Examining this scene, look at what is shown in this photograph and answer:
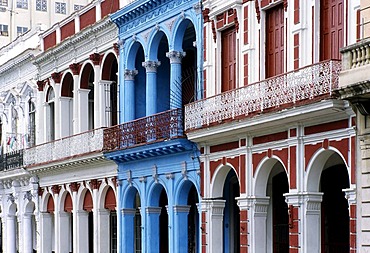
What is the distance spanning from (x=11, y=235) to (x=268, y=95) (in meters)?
18.8

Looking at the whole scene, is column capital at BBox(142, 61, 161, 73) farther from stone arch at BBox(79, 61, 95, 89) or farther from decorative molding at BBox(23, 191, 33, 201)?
decorative molding at BBox(23, 191, 33, 201)

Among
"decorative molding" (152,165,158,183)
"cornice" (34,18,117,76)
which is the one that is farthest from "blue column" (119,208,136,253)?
→ "cornice" (34,18,117,76)

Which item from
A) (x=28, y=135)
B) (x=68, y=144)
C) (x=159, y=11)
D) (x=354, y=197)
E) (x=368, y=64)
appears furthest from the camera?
(x=28, y=135)

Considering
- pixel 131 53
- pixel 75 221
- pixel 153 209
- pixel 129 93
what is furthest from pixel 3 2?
pixel 153 209

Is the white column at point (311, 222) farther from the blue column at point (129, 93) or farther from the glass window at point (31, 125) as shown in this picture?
the glass window at point (31, 125)

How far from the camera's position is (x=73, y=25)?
29734 millimetres

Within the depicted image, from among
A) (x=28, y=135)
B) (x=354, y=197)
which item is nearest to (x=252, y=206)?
(x=354, y=197)

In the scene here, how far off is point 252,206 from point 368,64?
5468mm

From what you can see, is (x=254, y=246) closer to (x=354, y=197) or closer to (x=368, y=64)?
(x=354, y=197)

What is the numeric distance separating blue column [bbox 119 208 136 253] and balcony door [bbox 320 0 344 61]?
9712 mm

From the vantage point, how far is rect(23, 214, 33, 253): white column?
1308 inches

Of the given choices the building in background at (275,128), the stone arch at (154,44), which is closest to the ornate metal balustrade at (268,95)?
the building in background at (275,128)

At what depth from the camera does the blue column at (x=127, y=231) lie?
25969mm

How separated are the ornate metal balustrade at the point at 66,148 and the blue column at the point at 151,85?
276 cm
